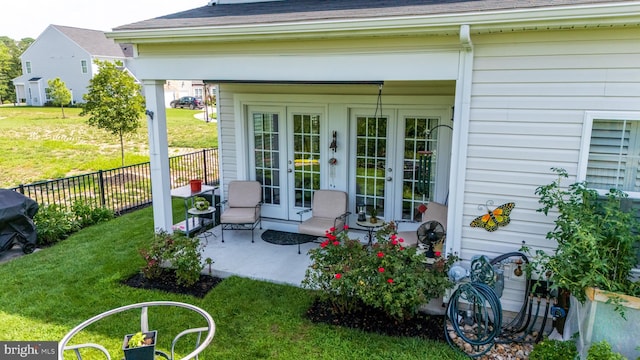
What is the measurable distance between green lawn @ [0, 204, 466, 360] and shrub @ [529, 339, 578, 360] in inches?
27.4

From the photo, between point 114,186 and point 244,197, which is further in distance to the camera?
point 114,186

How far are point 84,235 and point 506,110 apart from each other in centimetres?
→ 664

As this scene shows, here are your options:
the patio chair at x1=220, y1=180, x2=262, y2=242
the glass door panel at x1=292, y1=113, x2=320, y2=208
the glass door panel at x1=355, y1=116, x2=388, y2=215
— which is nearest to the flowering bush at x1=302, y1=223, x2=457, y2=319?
the glass door panel at x1=355, y1=116, x2=388, y2=215

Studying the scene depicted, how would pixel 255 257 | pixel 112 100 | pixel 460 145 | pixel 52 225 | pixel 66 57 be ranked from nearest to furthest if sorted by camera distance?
pixel 460 145 < pixel 255 257 < pixel 52 225 < pixel 112 100 < pixel 66 57

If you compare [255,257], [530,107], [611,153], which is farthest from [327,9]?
[255,257]

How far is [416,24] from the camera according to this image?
3.80 m

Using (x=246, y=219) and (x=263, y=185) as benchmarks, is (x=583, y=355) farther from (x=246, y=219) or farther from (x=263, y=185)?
(x=263, y=185)

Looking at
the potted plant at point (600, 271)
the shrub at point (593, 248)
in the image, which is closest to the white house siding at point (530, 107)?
the shrub at point (593, 248)

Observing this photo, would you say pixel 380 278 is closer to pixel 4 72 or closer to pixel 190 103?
pixel 190 103

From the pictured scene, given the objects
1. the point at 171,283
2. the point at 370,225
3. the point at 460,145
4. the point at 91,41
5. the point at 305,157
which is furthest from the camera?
the point at 91,41

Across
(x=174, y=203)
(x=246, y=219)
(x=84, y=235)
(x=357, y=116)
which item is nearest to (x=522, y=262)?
(x=357, y=116)

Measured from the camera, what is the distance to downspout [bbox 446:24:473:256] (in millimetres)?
3988

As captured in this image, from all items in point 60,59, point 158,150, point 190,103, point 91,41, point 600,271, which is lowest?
point 600,271

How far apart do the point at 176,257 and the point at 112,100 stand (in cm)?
781
